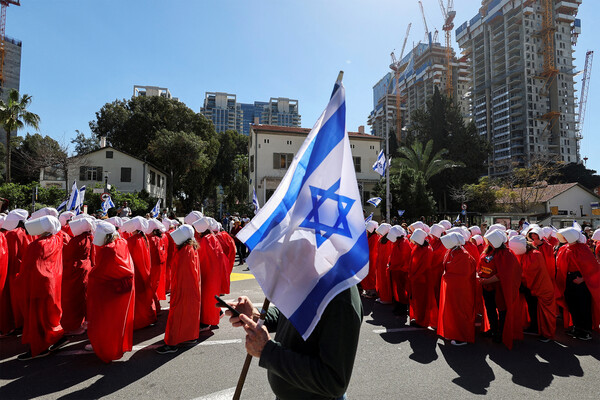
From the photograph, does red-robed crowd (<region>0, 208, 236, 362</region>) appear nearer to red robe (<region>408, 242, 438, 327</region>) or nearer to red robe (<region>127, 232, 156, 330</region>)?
red robe (<region>127, 232, 156, 330</region>)

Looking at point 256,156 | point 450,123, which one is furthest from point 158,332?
point 450,123

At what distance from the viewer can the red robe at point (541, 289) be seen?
5773 millimetres

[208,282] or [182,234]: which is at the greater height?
[182,234]

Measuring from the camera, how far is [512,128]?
90875mm

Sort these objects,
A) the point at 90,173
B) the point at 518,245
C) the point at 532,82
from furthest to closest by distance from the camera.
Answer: the point at 532,82
the point at 90,173
the point at 518,245

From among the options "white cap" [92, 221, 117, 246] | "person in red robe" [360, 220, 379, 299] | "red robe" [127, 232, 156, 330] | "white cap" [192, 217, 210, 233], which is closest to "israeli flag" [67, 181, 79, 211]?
"red robe" [127, 232, 156, 330]

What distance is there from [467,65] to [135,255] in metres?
139

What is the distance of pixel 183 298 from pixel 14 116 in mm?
29701

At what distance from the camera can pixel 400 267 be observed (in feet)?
24.4

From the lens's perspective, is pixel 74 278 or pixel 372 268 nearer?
pixel 74 278

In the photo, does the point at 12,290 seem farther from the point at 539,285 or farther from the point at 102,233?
the point at 539,285

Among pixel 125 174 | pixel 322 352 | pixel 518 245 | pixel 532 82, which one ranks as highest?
pixel 532 82

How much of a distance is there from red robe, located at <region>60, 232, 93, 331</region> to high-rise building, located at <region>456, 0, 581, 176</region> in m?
92.0

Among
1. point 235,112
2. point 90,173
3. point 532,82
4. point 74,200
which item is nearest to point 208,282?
point 74,200
